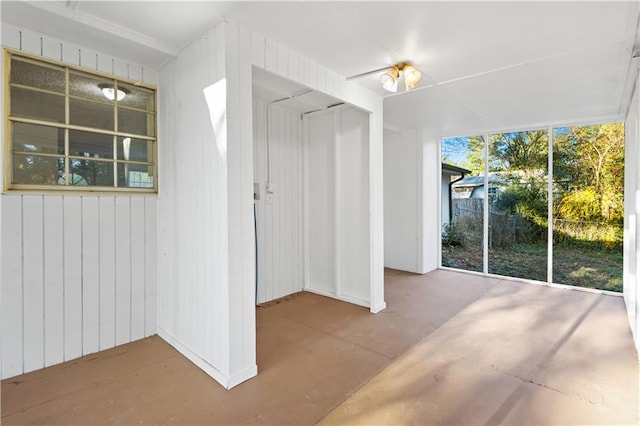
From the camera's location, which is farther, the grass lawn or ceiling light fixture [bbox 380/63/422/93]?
the grass lawn

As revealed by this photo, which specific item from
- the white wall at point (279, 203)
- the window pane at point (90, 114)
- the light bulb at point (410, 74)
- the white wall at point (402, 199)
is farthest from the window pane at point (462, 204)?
the window pane at point (90, 114)

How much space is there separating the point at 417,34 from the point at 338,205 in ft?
7.31

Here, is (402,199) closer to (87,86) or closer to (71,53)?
(87,86)

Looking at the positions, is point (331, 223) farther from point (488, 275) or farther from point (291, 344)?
point (488, 275)

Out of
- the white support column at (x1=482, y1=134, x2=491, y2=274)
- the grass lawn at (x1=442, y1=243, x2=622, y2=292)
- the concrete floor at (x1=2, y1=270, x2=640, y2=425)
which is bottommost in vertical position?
the concrete floor at (x1=2, y1=270, x2=640, y2=425)

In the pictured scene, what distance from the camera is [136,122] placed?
2.89 m

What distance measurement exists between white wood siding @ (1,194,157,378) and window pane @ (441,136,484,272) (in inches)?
198

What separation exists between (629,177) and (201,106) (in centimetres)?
455

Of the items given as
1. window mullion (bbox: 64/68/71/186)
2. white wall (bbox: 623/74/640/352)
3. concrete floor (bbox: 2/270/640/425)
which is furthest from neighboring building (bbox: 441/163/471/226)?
window mullion (bbox: 64/68/71/186)

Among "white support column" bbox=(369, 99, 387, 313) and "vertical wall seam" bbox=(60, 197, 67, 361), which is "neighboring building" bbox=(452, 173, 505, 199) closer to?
"white support column" bbox=(369, 99, 387, 313)

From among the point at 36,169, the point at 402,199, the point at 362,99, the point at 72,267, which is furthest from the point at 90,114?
the point at 402,199

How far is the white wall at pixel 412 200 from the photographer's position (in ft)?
18.5

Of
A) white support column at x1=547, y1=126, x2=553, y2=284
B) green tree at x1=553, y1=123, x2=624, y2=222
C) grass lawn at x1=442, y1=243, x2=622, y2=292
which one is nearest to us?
green tree at x1=553, y1=123, x2=624, y2=222

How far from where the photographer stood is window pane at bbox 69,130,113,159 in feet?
8.38
